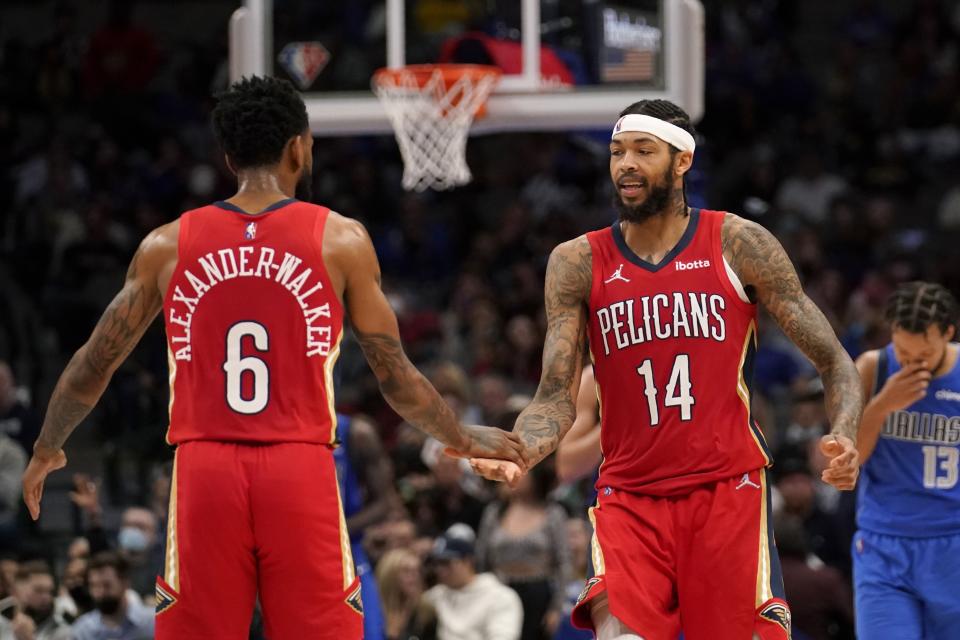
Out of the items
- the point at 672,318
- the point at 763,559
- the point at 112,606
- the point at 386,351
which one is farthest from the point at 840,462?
the point at 112,606

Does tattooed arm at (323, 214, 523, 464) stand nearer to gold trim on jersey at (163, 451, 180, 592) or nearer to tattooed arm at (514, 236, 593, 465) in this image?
tattooed arm at (514, 236, 593, 465)

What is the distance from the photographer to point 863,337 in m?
14.9

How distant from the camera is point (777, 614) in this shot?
20.0 feet

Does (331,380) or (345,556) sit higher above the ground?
(331,380)

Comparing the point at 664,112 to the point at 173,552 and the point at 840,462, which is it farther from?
the point at 173,552

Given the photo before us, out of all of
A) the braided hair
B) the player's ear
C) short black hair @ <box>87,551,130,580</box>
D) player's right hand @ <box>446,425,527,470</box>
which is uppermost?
the braided hair

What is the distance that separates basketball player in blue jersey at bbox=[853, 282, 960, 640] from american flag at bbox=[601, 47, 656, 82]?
3438 millimetres

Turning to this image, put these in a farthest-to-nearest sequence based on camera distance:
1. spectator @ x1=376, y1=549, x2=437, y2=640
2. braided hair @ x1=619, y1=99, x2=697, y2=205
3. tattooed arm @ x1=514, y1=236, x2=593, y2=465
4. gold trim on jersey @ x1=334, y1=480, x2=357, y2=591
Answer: spectator @ x1=376, y1=549, x2=437, y2=640
braided hair @ x1=619, y1=99, x2=697, y2=205
tattooed arm @ x1=514, y1=236, x2=593, y2=465
gold trim on jersey @ x1=334, y1=480, x2=357, y2=591

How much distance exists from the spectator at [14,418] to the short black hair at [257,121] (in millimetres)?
7648

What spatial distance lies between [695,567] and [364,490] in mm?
4046

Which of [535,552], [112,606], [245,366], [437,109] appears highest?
[437,109]

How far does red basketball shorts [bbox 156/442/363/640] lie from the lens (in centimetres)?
576

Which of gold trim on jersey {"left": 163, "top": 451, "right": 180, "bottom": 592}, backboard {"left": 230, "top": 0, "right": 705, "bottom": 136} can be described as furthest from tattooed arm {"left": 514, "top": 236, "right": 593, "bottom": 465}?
backboard {"left": 230, "top": 0, "right": 705, "bottom": 136}

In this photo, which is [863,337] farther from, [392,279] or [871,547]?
[871,547]
